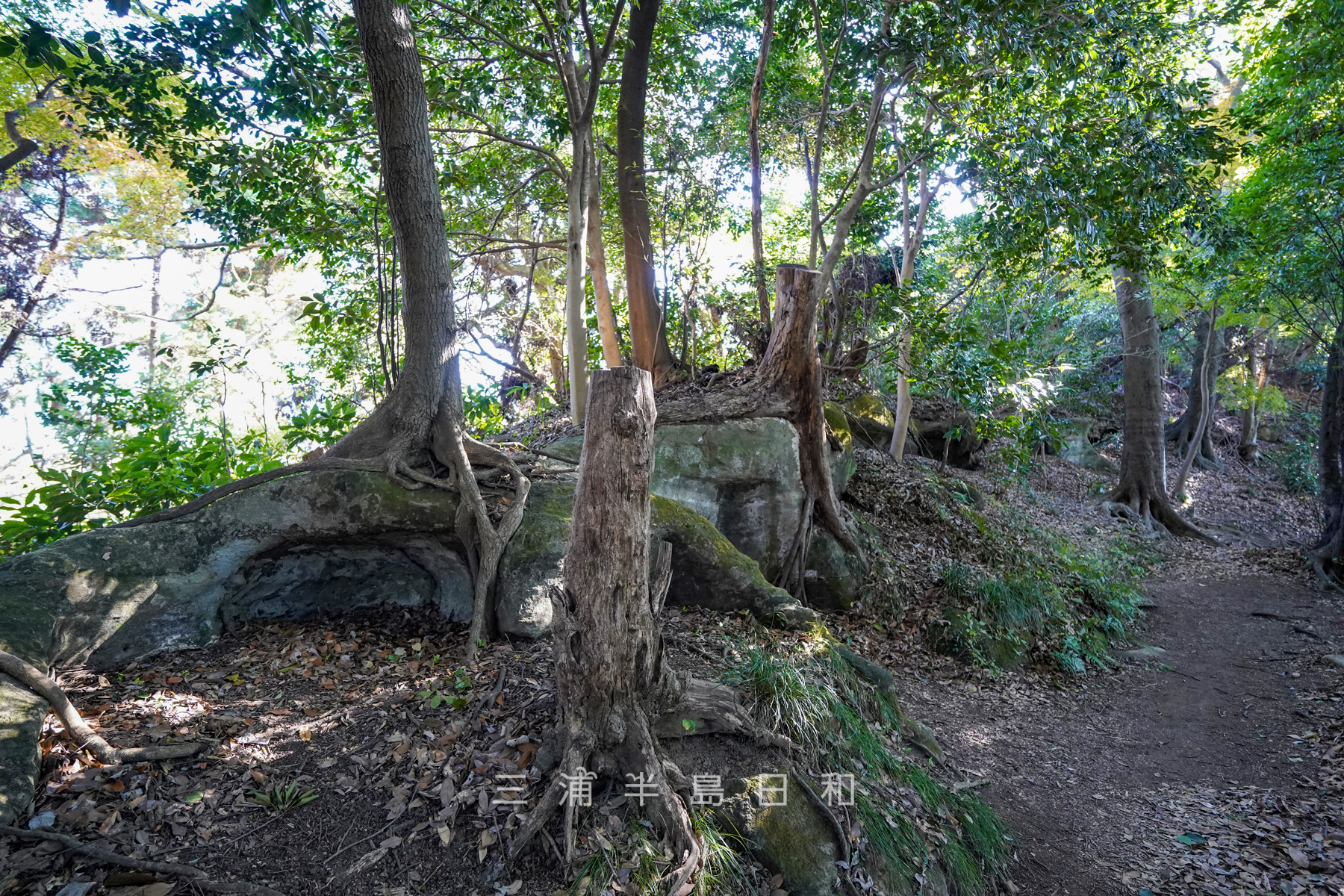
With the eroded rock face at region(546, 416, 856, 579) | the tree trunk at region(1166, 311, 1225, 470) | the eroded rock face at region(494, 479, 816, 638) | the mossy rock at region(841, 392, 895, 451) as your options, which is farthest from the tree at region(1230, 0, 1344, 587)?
the eroded rock face at region(494, 479, 816, 638)

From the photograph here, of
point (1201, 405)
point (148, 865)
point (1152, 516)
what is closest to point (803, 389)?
point (148, 865)

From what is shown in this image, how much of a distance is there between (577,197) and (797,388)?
11.3ft

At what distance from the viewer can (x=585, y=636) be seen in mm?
3416

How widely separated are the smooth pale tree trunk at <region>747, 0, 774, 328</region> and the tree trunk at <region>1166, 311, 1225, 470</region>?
13.1m

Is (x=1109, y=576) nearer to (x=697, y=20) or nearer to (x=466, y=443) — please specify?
(x=466, y=443)

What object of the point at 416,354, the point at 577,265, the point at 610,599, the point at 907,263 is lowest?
the point at 610,599

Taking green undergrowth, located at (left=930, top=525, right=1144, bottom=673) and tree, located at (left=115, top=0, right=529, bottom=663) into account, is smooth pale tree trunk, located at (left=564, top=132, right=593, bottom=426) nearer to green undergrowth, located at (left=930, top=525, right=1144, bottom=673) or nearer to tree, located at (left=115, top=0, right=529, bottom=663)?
tree, located at (left=115, top=0, right=529, bottom=663)

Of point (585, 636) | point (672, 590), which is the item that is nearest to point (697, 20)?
point (672, 590)

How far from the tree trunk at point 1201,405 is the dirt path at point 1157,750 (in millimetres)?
9968

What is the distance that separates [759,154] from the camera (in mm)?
8914

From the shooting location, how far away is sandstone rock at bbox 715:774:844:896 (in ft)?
11.0

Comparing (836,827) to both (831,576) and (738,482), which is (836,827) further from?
(738,482)

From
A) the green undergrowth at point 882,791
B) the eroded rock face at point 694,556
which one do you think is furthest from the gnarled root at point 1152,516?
the green undergrowth at point 882,791

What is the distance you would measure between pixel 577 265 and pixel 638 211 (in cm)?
164
